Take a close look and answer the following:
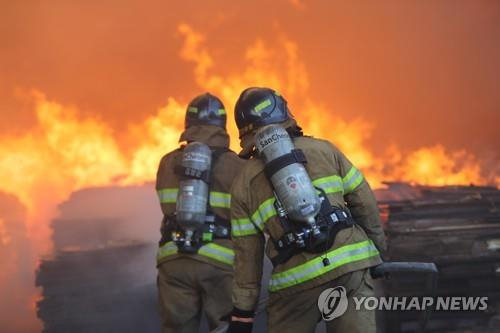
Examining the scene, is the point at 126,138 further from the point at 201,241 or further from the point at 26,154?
the point at 201,241

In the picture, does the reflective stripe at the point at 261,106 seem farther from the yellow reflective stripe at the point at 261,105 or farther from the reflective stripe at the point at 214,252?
the reflective stripe at the point at 214,252

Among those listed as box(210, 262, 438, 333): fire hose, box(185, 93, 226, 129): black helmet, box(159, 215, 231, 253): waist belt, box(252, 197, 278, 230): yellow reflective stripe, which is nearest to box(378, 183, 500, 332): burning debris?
box(210, 262, 438, 333): fire hose

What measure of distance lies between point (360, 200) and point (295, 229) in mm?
522

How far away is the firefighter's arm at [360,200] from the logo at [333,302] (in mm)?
528

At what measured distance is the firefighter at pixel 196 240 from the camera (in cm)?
404

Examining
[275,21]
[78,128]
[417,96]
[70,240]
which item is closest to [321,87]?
[275,21]

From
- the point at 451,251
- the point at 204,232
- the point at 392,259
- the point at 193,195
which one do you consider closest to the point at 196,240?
the point at 204,232

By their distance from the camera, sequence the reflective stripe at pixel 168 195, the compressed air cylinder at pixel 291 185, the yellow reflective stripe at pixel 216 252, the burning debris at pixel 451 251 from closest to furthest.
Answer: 1. the compressed air cylinder at pixel 291 185
2. the yellow reflective stripe at pixel 216 252
3. the reflective stripe at pixel 168 195
4. the burning debris at pixel 451 251

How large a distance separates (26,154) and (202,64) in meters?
3.29

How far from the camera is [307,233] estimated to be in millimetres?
2729

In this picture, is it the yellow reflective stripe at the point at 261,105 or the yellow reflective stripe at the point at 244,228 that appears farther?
the yellow reflective stripe at the point at 261,105

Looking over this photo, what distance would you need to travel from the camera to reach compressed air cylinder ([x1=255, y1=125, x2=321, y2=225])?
2.69m

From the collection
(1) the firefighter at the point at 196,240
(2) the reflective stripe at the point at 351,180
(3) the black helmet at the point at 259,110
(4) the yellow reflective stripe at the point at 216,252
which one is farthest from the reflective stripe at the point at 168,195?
(2) the reflective stripe at the point at 351,180

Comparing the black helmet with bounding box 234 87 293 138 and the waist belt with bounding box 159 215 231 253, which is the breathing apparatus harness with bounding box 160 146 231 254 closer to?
the waist belt with bounding box 159 215 231 253
